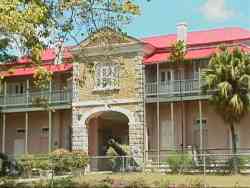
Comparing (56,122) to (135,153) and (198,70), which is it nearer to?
(135,153)

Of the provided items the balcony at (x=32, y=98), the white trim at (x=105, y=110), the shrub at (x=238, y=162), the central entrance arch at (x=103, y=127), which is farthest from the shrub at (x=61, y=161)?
the shrub at (x=238, y=162)

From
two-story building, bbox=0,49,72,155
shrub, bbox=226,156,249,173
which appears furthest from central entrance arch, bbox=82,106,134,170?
shrub, bbox=226,156,249,173

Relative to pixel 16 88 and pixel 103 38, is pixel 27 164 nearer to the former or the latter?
pixel 16 88

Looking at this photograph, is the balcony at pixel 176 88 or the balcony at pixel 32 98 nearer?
the balcony at pixel 176 88

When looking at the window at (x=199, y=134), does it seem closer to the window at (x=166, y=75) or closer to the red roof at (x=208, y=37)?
the window at (x=166, y=75)

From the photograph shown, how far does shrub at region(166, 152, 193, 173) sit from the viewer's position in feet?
110

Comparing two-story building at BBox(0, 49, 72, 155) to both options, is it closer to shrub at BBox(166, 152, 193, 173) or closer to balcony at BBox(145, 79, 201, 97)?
balcony at BBox(145, 79, 201, 97)

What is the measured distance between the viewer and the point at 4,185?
24.3 metres

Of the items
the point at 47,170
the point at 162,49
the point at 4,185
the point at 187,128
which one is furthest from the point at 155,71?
the point at 4,185

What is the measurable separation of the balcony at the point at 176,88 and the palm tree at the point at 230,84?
8.20 ft

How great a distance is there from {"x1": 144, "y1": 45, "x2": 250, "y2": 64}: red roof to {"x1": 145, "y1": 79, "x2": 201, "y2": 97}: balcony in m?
1.39

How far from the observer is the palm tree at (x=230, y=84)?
109ft

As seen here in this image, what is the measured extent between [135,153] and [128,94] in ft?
12.3

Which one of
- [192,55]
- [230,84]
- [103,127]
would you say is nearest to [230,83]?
[230,84]
